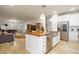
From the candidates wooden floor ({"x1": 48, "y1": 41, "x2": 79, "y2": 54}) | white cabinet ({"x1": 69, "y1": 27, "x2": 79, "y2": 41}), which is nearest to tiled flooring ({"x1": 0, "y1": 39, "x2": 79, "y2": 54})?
wooden floor ({"x1": 48, "y1": 41, "x2": 79, "y2": 54})

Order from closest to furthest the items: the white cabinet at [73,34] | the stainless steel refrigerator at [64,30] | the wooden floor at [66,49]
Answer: the wooden floor at [66,49] → the white cabinet at [73,34] → the stainless steel refrigerator at [64,30]

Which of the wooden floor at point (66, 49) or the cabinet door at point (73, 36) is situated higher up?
the cabinet door at point (73, 36)

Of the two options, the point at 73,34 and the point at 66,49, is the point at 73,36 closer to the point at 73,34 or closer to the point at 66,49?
the point at 73,34

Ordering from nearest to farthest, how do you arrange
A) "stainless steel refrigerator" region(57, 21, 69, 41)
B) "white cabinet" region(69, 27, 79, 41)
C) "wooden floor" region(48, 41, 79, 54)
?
"wooden floor" region(48, 41, 79, 54) → "white cabinet" region(69, 27, 79, 41) → "stainless steel refrigerator" region(57, 21, 69, 41)

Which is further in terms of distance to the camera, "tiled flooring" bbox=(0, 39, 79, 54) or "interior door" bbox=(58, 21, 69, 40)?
"interior door" bbox=(58, 21, 69, 40)

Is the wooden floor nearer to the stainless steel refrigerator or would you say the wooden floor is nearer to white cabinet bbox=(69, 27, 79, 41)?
white cabinet bbox=(69, 27, 79, 41)

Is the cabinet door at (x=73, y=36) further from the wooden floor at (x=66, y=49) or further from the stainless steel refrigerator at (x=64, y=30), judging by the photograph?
the wooden floor at (x=66, y=49)

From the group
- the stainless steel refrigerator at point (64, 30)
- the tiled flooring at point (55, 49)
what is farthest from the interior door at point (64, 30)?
the tiled flooring at point (55, 49)

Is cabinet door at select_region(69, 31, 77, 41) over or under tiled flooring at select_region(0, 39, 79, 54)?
over

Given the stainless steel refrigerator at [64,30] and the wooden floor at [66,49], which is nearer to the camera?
the wooden floor at [66,49]
